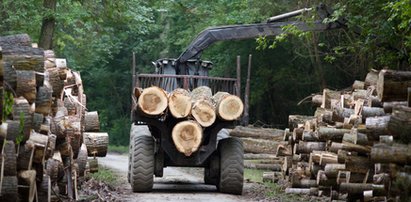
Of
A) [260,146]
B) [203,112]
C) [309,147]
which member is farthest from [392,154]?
[260,146]

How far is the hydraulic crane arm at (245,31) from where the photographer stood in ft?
65.8

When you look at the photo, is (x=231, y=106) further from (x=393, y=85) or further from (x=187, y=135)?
(x=393, y=85)

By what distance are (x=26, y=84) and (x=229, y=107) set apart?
6653mm

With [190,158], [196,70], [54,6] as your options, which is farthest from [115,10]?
[190,158]

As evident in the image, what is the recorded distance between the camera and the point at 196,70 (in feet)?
65.4

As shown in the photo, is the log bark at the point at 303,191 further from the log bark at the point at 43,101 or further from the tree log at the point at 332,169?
the log bark at the point at 43,101

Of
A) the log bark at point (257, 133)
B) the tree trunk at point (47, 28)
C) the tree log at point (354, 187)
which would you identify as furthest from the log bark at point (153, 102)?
the tree trunk at point (47, 28)

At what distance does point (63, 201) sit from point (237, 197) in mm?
4399

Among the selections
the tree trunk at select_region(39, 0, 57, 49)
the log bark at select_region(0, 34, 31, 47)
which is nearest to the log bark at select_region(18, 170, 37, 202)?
the log bark at select_region(0, 34, 31, 47)

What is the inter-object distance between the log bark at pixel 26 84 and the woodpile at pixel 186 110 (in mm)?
5474

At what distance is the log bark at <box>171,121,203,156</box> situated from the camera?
16.8m

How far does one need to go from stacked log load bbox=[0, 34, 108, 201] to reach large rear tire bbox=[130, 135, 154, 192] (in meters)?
1.23

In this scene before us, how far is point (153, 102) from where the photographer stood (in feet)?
54.8

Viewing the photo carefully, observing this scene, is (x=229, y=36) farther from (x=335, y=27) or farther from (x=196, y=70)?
(x=335, y=27)
